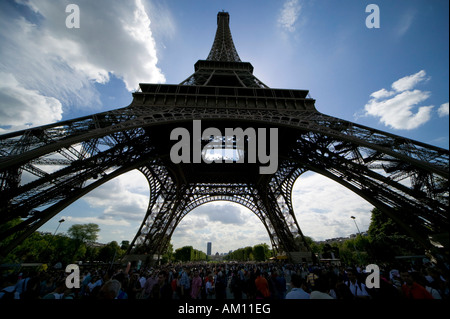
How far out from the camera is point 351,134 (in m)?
11.0

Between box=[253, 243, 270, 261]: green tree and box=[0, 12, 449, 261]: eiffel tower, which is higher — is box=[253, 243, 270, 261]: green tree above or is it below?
below

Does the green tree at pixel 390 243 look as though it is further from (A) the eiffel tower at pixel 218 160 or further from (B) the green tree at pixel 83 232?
(B) the green tree at pixel 83 232

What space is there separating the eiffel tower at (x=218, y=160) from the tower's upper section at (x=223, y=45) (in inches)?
244

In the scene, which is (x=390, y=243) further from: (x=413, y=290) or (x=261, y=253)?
(x=261, y=253)

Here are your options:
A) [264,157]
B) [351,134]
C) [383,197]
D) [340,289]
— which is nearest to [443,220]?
[383,197]

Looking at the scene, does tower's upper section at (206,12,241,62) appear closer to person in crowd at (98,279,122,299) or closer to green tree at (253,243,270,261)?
person in crowd at (98,279,122,299)

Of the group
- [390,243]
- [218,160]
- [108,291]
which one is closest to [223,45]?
[218,160]

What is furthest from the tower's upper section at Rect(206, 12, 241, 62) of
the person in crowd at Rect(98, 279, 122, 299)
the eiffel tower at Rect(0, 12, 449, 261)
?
the person in crowd at Rect(98, 279, 122, 299)

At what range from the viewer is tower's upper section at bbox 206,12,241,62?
92.7 feet

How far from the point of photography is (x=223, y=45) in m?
31.0

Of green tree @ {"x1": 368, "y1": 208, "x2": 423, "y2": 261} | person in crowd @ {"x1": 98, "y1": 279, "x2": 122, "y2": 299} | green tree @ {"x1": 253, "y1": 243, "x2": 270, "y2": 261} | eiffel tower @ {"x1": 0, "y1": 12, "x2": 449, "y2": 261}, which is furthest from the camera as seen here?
green tree @ {"x1": 253, "y1": 243, "x2": 270, "y2": 261}

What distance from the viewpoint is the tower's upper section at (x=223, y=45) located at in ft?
92.7

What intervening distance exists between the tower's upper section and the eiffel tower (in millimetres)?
6190
